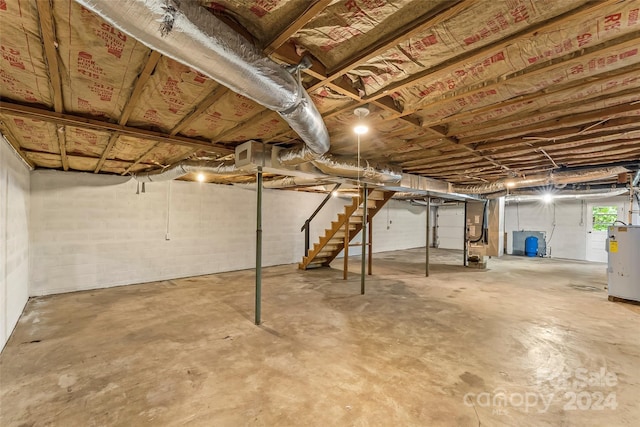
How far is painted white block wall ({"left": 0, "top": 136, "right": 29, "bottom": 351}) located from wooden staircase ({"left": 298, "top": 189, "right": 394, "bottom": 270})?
4526mm

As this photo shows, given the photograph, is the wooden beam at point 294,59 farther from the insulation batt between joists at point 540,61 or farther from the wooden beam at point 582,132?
the wooden beam at point 582,132

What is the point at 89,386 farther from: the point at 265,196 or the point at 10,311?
the point at 265,196

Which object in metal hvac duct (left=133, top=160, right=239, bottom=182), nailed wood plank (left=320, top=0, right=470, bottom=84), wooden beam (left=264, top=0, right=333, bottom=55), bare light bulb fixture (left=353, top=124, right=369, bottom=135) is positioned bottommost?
metal hvac duct (left=133, top=160, right=239, bottom=182)

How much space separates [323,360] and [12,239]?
3496mm

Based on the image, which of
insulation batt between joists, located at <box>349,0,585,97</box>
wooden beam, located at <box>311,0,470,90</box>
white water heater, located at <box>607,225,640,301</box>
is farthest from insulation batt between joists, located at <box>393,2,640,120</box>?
white water heater, located at <box>607,225,640,301</box>

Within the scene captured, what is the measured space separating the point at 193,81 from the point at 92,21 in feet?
1.99

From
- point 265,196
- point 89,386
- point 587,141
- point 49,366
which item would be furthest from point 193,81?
point 265,196

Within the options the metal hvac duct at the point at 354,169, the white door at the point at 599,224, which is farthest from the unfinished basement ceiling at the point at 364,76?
the white door at the point at 599,224

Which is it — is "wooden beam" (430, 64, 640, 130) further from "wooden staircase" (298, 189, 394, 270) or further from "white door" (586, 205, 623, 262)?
"white door" (586, 205, 623, 262)

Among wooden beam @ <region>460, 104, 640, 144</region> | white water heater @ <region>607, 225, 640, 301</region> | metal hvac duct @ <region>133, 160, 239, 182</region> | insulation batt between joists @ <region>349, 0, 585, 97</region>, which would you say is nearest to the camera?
insulation batt between joists @ <region>349, 0, 585, 97</region>

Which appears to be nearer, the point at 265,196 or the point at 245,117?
the point at 245,117

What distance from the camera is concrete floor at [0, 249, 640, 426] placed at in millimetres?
1820

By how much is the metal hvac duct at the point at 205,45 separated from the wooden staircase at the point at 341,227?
152 inches

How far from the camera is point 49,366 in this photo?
2336 mm
